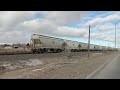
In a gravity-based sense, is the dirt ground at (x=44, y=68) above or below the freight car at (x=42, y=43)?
below

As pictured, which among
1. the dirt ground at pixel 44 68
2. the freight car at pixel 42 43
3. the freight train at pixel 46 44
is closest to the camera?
the dirt ground at pixel 44 68

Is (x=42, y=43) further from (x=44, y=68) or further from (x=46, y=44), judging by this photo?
(x=44, y=68)

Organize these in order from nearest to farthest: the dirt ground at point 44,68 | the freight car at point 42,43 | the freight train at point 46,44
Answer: the dirt ground at point 44,68
the freight car at point 42,43
the freight train at point 46,44

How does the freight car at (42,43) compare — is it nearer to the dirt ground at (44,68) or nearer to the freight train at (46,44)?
the freight train at (46,44)

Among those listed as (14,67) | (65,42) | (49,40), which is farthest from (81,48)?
(14,67)

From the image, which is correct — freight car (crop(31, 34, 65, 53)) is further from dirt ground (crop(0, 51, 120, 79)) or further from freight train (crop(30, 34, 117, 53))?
dirt ground (crop(0, 51, 120, 79))

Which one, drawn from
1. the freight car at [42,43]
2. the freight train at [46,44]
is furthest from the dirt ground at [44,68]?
the freight train at [46,44]

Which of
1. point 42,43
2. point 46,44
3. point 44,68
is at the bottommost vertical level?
point 44,68

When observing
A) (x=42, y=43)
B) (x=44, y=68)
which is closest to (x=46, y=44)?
(x=42, y=43)
